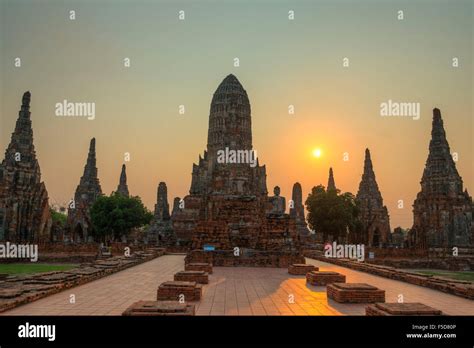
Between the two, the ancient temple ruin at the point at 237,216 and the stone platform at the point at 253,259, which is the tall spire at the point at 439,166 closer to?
the ancient temple ruin at the point at 237,216

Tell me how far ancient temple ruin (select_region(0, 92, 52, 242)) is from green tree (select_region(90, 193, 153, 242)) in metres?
7.91

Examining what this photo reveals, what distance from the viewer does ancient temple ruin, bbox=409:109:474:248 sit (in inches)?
1758

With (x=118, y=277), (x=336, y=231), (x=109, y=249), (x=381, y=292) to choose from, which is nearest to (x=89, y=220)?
(x=109, y=249)

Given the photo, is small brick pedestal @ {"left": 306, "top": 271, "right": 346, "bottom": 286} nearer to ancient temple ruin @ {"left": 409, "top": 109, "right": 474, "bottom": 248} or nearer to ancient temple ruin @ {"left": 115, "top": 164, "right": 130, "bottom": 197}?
ancient temple ruin @ {"left": 409, "top": 109, "right": 474, "bottom": 248}

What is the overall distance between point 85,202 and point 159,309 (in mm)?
57132

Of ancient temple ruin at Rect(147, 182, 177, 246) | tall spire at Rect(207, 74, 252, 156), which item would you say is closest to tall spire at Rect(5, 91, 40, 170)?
ancient temple ruin at Rect(147, 182, 177, 246)

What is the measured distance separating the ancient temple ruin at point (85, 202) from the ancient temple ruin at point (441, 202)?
4284cm

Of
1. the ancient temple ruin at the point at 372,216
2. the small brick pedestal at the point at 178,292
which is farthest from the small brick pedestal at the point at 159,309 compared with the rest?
the ancient temple ruin at the point at 372,216

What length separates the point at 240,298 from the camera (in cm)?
1137

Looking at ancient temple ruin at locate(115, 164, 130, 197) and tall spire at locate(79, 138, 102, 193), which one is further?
ancient temple ruin at locate(115, 164, 130, 197)

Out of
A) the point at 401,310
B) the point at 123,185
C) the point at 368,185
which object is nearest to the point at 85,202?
the point at 123,185

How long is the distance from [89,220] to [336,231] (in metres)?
33.6
